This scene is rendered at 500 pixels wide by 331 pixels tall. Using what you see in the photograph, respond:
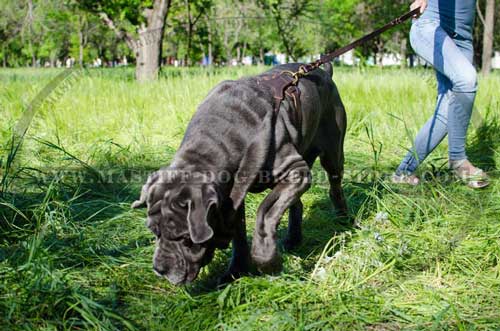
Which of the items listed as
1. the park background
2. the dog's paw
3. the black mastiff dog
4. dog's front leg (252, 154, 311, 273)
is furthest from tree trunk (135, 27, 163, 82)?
the dog's paw

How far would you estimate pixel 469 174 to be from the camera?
4.66m

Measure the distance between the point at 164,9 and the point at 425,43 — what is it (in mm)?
8534

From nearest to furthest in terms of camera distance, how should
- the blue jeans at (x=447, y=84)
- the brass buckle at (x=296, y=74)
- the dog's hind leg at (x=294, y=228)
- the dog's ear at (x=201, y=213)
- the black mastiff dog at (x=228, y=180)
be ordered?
the dog's ear at (x=201, y=213) < the black mastiff dog at (x=228, y=180) < the brass buckle at (x=296, y=74) < the dog's hind leg at (x=294, y=228) < the blue jeans at (x=447, y=84)

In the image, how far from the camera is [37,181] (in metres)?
4.28

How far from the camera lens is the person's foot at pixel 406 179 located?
15.6 ft

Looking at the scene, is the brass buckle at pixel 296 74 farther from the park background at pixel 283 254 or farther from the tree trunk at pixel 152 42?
the tree trunk at pixel 152 42

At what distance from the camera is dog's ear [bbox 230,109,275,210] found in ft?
9.31

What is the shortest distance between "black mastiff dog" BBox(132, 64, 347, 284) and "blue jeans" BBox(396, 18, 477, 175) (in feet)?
Result: 5.56

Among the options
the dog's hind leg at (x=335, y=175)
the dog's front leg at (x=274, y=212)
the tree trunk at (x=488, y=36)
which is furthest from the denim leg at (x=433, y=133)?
the tree trunk at (x=488, y=36)

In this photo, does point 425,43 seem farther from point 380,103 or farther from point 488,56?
point 488,56

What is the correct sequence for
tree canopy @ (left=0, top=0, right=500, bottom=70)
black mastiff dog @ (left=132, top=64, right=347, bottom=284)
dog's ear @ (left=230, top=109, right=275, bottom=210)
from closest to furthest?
black mastiff dog @ (left=132, top=64, right=347, bottom=284), dog's ear @ (left=230, top=109, right=275, bottom=210), tree canopy @ (left=0, top=0, right=500, bottom=70)

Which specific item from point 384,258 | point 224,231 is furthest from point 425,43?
point 224,231

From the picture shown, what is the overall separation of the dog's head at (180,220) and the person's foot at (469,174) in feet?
8.86

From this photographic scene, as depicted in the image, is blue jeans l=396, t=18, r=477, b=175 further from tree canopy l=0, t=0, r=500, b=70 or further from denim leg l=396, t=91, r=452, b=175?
tree canopy l=0, t=0, r=500, b=70
